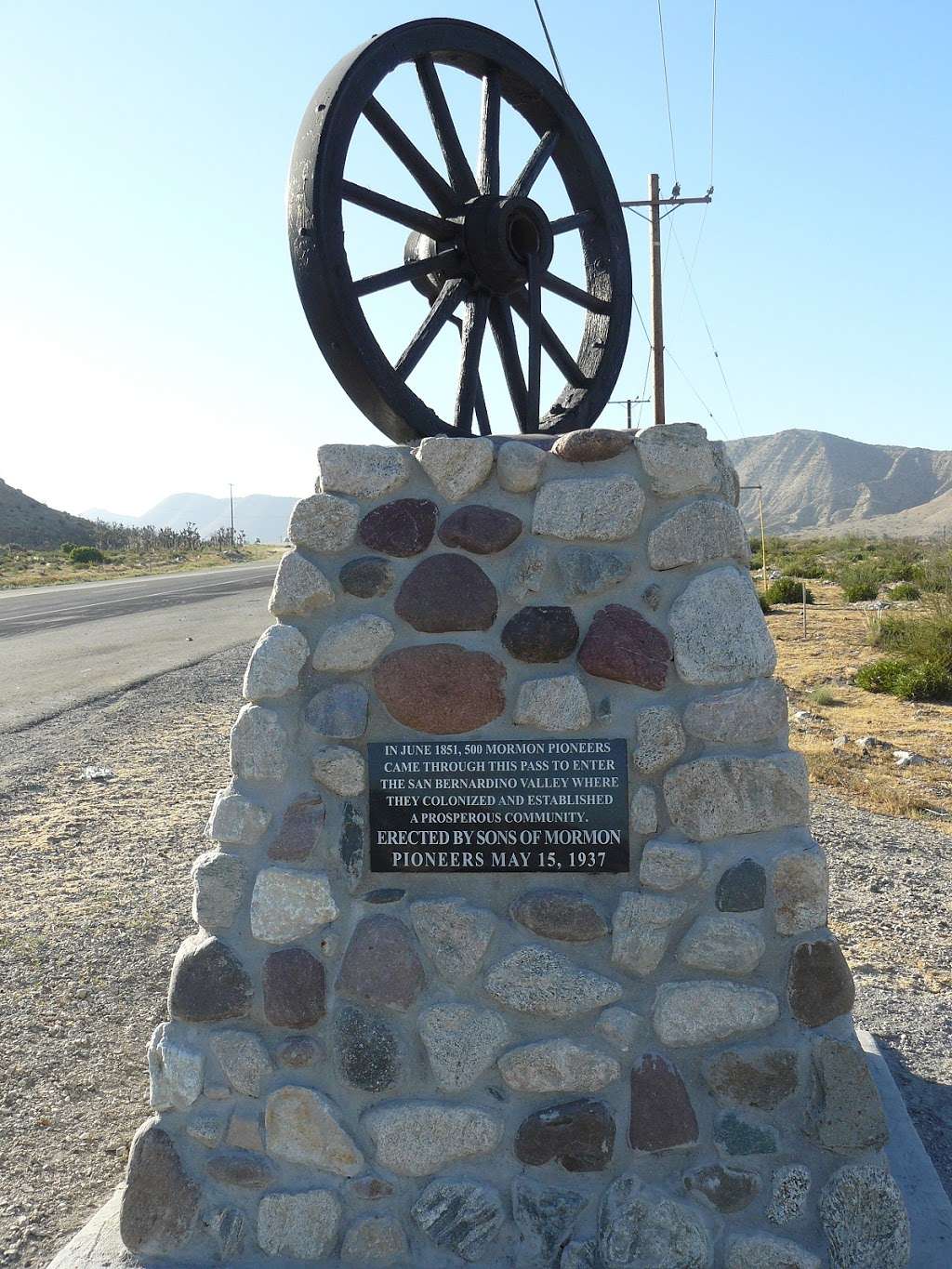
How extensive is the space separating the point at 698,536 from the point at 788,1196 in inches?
64.1

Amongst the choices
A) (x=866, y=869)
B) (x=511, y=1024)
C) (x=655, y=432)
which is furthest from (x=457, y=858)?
(x=866, y=869)

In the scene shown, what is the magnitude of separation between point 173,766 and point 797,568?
25.3 m

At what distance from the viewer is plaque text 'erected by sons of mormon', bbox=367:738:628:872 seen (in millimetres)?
2713

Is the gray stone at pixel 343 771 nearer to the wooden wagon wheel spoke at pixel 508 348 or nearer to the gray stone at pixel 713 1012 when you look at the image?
the gray stone at pixel 713 1012

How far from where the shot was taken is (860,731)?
9516 mm

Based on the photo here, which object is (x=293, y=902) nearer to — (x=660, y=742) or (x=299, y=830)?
(x=299, y=830)

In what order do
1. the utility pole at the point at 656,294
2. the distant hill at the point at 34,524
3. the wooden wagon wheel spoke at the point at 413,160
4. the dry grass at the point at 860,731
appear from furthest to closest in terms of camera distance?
the distant hill at the point at 34,524 → the utility pole at the point at 656,294 → the dry grass at the point at 860,731 → the wooden wagon wheel spoke at the point at 413,160

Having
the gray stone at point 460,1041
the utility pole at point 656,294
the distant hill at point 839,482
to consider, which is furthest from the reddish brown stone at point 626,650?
the distant hill at point 839,482

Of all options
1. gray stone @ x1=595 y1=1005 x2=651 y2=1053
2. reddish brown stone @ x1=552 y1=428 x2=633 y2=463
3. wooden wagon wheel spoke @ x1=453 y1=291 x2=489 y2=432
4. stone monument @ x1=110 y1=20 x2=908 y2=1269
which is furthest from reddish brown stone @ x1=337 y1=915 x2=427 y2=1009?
wooden wagon wheel spoke @ x1=453 y1=291 x2=489 y2=432

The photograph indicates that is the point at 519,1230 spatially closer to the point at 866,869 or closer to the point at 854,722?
the point at 866,869

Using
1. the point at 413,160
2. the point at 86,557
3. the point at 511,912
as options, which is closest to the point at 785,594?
the point at 413,160

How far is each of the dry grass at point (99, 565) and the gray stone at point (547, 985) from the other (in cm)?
3138

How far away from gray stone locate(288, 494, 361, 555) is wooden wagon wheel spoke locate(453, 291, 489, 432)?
674mm

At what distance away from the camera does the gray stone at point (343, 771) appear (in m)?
2.78
